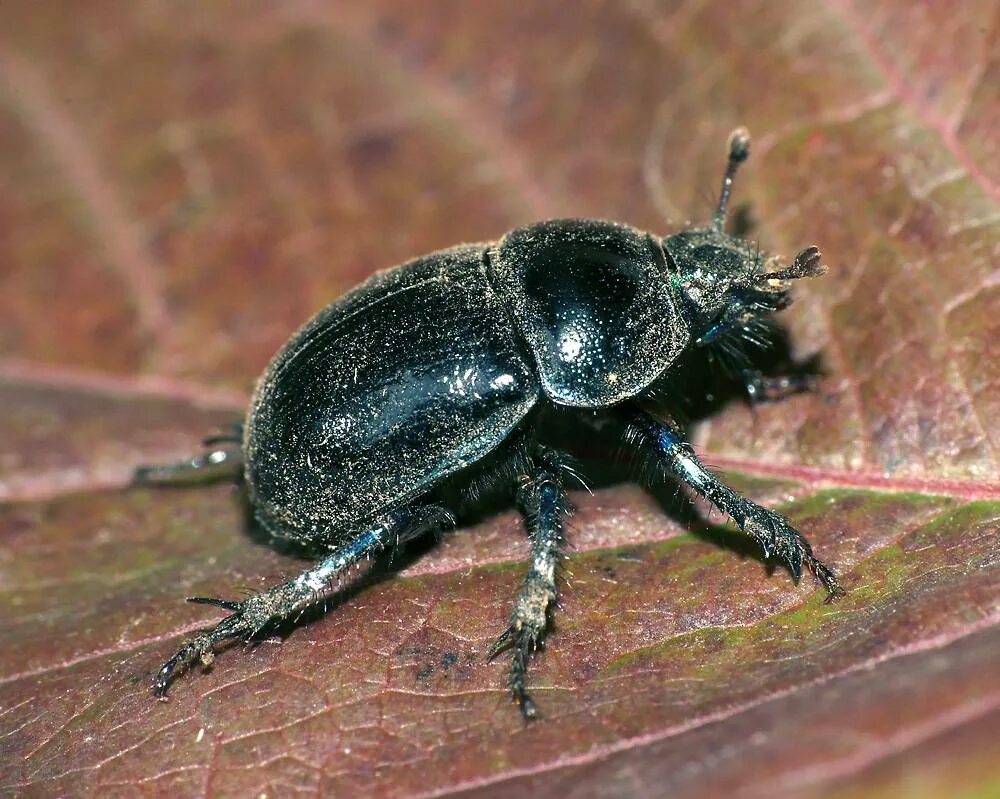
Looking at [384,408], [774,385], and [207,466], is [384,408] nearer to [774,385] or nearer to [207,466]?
[207,466]

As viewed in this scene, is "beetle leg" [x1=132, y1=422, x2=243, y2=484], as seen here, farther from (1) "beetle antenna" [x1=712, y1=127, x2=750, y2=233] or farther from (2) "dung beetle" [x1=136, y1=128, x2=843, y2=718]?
(1) "beetle antenna" [x1=712, y1=127, x2=750, y2=233]

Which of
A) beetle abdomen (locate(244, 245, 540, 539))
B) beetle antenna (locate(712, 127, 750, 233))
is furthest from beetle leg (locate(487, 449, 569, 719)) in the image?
beetle antenna (locate(712, 127, 750, 233))

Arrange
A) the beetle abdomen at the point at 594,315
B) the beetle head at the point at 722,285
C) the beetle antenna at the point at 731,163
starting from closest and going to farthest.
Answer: the beetle abdomen at the point at 594,315 → the beetle head at the point at 722,285 → the beetle antenna at the point at 731,163

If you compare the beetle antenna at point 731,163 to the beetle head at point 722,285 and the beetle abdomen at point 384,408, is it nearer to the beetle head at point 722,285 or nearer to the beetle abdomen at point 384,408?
the beetle head at point 722,285

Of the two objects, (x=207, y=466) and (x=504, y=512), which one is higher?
(x=207, y=466)

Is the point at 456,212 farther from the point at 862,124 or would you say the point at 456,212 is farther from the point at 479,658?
the point at 479,658

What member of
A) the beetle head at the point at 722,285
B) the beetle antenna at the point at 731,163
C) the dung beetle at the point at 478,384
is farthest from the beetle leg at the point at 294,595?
the beetle antenna at the point at 731,163

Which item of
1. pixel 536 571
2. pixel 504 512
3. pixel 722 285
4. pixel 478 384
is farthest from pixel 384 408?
pixel 722 285

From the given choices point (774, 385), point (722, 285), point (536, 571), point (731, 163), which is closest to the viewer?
point (536, 571)

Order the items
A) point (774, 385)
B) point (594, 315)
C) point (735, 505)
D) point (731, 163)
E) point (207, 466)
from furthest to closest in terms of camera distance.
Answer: point (207, 466) < point (731, 163) < point (774, 385) < point (594, 315) < point (735, 505)
